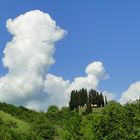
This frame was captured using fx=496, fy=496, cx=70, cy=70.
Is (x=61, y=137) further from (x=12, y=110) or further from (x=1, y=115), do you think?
(x=12, y=110)

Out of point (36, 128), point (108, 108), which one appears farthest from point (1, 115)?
point (108, 108)

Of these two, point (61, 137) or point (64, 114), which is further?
point (64, 114)

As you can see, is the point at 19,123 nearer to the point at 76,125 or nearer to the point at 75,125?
the point at 75,125

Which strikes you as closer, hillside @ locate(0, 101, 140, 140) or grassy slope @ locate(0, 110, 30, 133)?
hillside @ locate(0, 101, 140, 140)

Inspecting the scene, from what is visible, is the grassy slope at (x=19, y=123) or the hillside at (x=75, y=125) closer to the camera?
the hillside at (x=75, y=125)

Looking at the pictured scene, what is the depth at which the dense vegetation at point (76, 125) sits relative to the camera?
87.8 meters

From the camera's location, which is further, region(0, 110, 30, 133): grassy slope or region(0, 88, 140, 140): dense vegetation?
region(0, 110, 30, 133): grassy slope

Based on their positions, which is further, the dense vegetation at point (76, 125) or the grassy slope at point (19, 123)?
the grassy slope at point (19, 123)

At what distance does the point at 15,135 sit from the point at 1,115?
27124mm

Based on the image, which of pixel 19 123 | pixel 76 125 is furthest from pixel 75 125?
pixel 19 123

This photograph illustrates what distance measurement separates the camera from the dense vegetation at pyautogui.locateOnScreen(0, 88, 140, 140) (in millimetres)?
87812

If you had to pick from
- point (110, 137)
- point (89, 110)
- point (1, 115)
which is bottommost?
point (110, 137)

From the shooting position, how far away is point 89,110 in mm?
181000

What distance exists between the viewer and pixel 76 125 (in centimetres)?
12450
